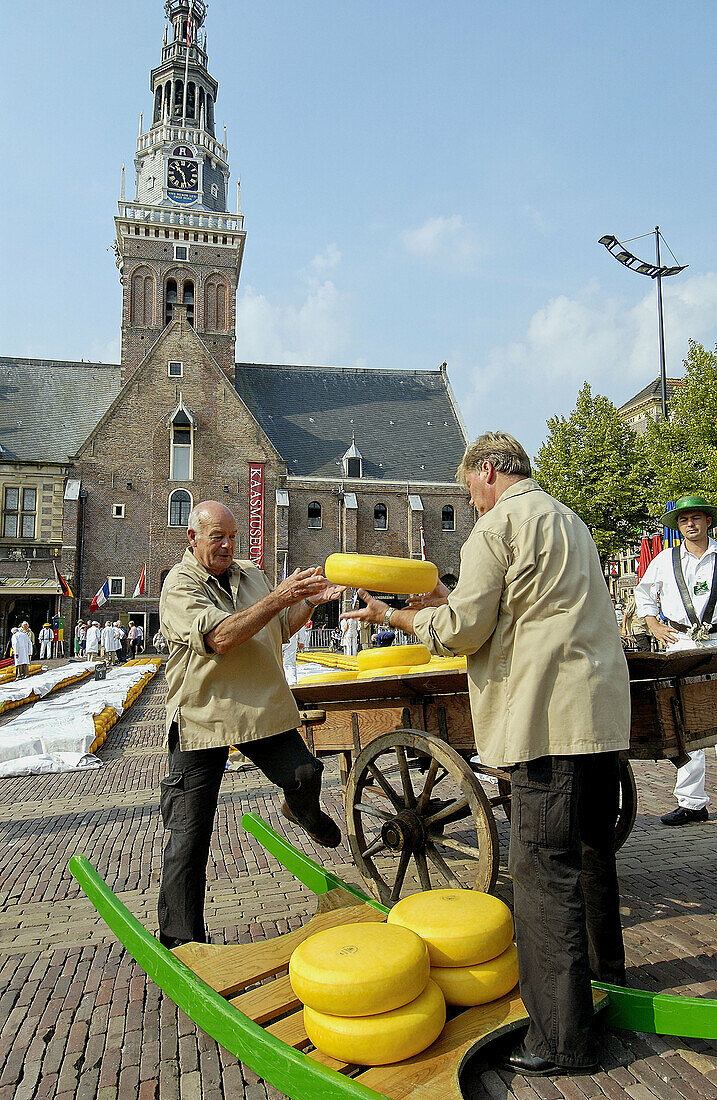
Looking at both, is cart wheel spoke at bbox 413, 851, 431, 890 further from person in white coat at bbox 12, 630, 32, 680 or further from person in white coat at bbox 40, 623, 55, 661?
person in white coat at bbox 40, 623, 55, 661

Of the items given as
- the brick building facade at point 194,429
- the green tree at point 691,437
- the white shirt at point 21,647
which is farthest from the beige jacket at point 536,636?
the brick building facade at point 194,429

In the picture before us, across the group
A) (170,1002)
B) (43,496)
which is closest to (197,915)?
(170,1002)

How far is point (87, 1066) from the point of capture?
2.73 metres

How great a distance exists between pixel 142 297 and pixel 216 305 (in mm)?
4214

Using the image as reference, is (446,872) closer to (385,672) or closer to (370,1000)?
(385,672)

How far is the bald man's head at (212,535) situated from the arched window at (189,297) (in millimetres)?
42152

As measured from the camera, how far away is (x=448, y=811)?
3.67 m

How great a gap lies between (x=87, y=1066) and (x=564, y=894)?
1913 millimetres

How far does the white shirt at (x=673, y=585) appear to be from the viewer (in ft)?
19.0

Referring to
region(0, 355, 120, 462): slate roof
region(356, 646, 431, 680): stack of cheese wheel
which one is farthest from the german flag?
region(356, 646, 431, 680): stack of cheese wheel

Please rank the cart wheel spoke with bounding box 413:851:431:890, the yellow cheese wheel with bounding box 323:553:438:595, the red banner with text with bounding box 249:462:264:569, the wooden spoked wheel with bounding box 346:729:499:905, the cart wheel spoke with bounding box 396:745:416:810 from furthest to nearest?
the red banner with text with bounding box 249:462:264:569 < the cart wheel spoke with bounding box 396:745:416:810 < the cart wheel spoke with bounding box 413:851:431:890 < the yellow cheese wheel with bounding box 323:553:438:595 < the wooden spoked wheel with bounding box 346:729:499:905

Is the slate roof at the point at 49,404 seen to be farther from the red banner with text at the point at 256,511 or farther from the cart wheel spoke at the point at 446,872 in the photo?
the cart wheel spoke at the point at 446,872

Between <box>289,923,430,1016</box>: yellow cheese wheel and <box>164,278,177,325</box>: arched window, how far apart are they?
4371 centimetres

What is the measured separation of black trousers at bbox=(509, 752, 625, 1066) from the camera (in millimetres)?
2443
